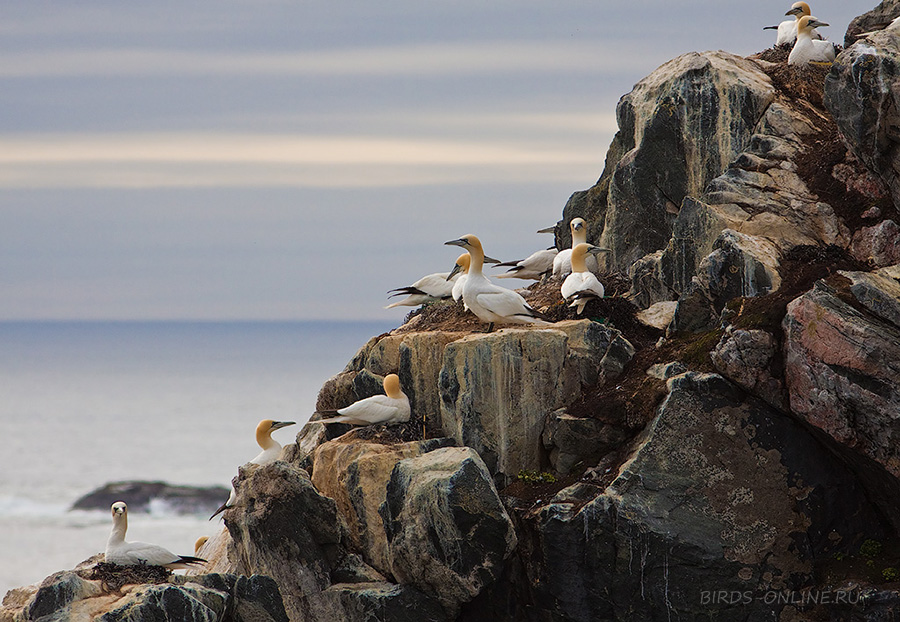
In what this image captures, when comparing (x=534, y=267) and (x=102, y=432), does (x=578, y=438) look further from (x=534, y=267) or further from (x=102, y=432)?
(x=102, y=432)

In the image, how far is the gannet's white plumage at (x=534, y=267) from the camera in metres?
25.4

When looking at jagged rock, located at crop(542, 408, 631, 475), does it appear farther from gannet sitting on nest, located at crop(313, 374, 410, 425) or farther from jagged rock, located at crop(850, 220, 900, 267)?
jagged rock, located at crop(850, 220, 900, 267)

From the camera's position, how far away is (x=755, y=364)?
1585 centimetres

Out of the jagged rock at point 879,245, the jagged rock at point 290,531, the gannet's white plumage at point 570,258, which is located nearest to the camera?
the jagged rock at point 290,531

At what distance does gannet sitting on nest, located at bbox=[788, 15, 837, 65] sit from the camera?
79.4 ft

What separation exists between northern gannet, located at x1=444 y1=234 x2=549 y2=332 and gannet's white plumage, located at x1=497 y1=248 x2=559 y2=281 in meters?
5.87

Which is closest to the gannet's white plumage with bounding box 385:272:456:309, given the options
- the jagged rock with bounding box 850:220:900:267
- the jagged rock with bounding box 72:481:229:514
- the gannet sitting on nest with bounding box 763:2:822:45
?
the jagged rock with bounding box 850:220:900:267

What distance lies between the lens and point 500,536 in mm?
16047

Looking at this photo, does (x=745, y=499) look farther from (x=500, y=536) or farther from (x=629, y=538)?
(x=500, y=536)

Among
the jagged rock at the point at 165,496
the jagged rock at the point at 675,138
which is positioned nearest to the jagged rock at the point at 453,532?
the jagged rock at the point at 675,138

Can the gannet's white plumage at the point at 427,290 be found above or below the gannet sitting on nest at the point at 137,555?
above

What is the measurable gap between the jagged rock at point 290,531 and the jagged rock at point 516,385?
2944 mm

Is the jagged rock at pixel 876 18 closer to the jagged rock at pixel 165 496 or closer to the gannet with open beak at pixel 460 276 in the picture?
the gannet with open beak at pixel 460 276

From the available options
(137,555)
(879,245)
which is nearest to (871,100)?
(879,245)
